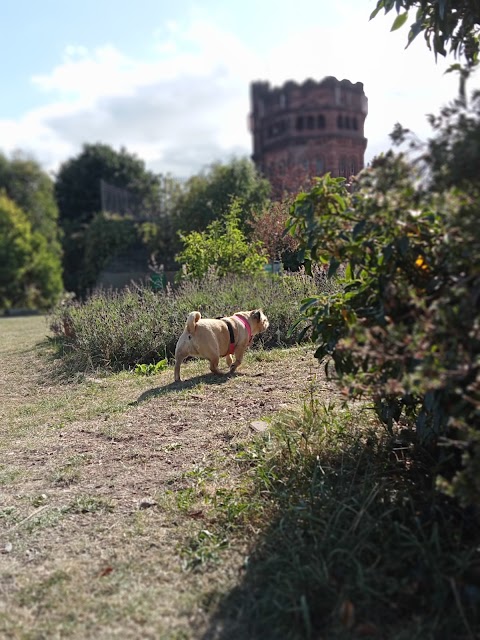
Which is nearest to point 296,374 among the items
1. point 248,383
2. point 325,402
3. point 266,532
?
point 248,383

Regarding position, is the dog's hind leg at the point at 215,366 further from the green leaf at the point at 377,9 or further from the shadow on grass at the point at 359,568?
the green leaf at the point at 377,9

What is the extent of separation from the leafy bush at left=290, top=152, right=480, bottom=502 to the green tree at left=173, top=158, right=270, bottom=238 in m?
12.6

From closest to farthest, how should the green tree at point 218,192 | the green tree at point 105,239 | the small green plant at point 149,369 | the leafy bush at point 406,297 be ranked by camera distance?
the leafy bush at point 406,297, the small green plant at point 149,369, the green tree at point 218,192, the green tree at point 105,239

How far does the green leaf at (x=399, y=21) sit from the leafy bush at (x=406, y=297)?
1059 millimetres

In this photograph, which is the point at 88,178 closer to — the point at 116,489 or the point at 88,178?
the point at 88,178

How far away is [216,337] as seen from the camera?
229 inches

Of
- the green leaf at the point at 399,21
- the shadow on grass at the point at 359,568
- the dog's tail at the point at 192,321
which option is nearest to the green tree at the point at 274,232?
the dog's tail at the point at 192,321

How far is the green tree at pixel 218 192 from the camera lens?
53.7 feet

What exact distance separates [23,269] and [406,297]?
31.4 metres

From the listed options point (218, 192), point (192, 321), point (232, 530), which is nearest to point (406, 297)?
point (232, 530)

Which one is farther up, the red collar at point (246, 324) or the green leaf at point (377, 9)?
the green leaf at point (377, 9)

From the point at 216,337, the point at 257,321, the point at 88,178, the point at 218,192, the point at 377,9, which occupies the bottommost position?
the point at 216,337

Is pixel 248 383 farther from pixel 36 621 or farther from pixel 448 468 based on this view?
pixel 36 621

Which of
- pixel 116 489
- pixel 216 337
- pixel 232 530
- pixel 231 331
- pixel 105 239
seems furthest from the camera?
pixel 105 239
